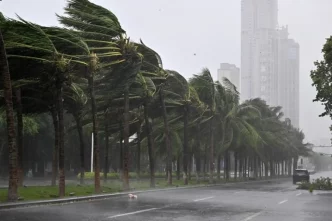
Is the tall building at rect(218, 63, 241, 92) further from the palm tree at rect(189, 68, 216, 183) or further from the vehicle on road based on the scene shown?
the palm tree at rect(189, 68, 216, 183)

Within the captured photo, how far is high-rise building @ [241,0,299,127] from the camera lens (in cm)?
10275

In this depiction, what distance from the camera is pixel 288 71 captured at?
10981 centimetres

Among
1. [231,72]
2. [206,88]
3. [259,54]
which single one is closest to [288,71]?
[259,54]

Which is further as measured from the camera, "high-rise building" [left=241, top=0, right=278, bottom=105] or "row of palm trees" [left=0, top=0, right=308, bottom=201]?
"high-rise building" [left=241, top=0, right=278, bottom=105]

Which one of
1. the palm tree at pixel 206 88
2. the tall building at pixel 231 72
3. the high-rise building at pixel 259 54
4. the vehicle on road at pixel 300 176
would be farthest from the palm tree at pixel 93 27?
the high-rise building at pixel 259 54

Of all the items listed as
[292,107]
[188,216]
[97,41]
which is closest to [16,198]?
[188,216]

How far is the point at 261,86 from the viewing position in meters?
105

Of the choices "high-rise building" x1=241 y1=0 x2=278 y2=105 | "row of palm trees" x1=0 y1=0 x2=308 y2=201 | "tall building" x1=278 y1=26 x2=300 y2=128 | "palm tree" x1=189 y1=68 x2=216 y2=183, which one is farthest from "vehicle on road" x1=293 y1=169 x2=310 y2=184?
"tall building" x1=278 y1=26 x2=300 y2=128

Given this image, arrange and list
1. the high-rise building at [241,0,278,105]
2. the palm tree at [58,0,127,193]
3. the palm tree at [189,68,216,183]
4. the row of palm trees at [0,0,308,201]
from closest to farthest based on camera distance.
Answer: the row of palm trees at [0,0,308,201]
the palm tree at [58,0,127,193]
the palm tree at [189,68,216,183]
the high-rise building at [241,0,278,105]

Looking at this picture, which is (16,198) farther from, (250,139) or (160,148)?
(250,139)

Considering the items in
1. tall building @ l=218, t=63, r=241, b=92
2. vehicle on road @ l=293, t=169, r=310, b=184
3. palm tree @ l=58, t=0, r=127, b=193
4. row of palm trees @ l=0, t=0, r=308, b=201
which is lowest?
vehicle on road @ l=293, t=169, r=310, b=184

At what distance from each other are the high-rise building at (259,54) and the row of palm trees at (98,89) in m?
45.3

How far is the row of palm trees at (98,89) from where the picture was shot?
877 inches

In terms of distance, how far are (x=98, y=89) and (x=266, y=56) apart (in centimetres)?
7224
